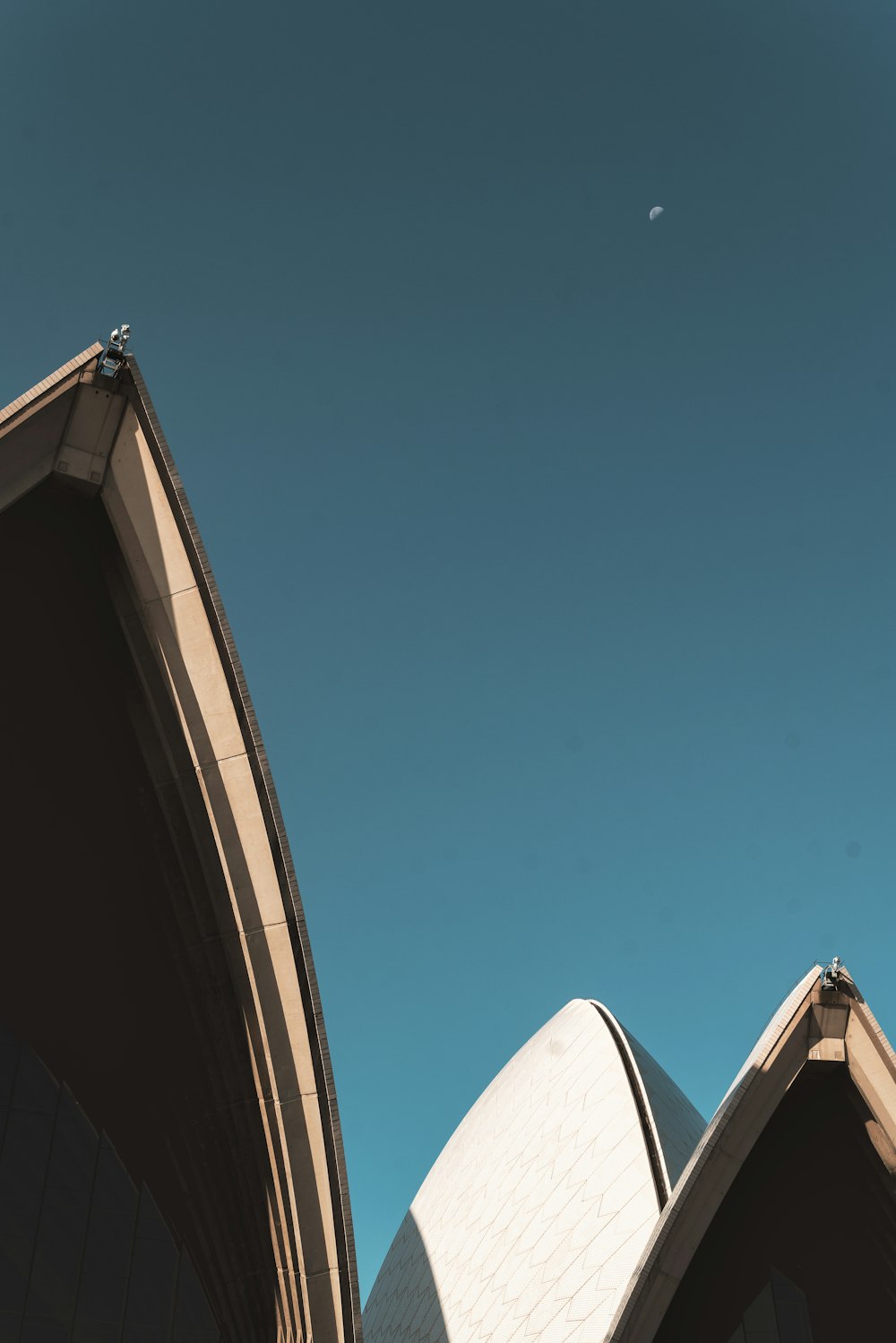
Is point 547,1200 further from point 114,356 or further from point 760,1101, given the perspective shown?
point 114,356

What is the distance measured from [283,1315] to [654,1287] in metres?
4.58

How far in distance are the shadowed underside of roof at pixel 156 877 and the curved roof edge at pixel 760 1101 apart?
450 centimetres

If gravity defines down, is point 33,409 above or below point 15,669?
above

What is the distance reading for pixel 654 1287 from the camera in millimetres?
12398

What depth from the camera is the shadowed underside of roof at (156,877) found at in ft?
32.5

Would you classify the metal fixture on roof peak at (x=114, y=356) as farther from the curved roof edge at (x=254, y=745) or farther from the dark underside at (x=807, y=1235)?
the dark underside at (x=807, y=1235)

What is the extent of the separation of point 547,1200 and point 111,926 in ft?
46.5

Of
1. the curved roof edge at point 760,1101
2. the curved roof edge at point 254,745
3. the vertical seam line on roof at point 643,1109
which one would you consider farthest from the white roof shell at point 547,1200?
the curved roof edge at point 254,745

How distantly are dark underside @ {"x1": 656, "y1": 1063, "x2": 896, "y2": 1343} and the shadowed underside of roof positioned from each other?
224 inches

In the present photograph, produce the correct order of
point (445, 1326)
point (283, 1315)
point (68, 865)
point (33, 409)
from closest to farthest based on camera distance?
point (33, 409), point (283, 1315), point (68, 865), point (445, 1326)

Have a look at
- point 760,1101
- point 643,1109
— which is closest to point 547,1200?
point 643,1109

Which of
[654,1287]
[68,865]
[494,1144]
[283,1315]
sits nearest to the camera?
[283,1315]

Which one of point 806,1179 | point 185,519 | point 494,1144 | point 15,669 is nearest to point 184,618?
point 185,519

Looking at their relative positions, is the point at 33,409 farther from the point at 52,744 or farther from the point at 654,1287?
the point at 654,1287
